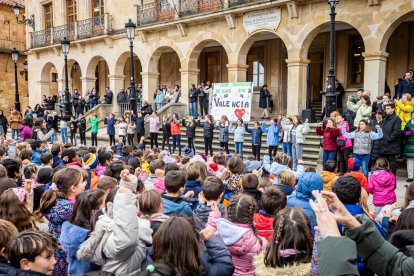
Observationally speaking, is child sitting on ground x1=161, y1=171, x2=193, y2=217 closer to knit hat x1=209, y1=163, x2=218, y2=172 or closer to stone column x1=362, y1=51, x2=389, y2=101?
knit hat x1=209, y1=163, x2=218, y2=172

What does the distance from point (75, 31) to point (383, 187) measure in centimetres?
2228

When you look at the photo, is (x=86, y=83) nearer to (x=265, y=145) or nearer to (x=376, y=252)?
(x=265, y=145)

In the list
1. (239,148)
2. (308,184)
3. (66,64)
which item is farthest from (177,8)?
(308,184)

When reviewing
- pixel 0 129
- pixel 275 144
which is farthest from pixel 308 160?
pixel 0 129

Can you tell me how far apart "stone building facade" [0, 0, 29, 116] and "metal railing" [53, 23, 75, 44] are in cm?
934

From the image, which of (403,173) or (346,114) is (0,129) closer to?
(346,114)

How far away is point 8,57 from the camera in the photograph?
105 feet

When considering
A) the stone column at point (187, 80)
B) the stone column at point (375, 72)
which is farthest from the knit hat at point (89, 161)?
the stone column at point (187, 80)

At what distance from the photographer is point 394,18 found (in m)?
12.4

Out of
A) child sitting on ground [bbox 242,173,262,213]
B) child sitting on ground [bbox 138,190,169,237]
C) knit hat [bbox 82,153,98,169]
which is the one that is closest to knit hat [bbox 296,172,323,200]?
child sitting on ground [bbox 242,173,262,213]

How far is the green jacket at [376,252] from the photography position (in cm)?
169

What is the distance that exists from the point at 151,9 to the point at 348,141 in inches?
534

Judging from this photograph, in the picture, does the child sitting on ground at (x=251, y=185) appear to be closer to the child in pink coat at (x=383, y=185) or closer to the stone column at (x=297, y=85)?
the child in pink coat at (x=383, y=185)

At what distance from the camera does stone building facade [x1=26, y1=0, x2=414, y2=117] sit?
13.3 m
